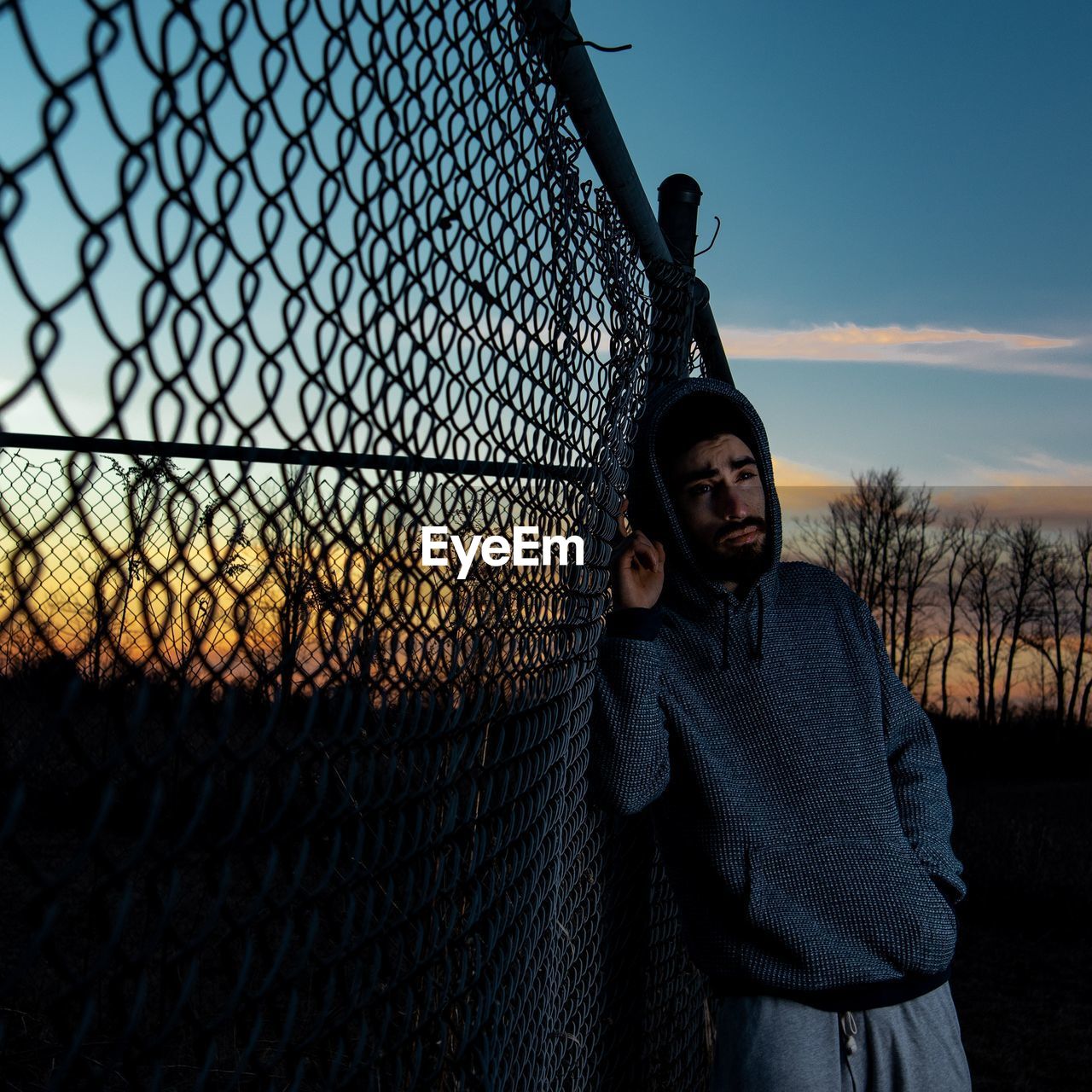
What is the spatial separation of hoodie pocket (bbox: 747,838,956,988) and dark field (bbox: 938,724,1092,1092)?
3779 millimetres

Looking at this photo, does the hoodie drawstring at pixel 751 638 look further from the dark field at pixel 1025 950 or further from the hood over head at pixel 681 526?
the dark field at pixel 1025 950

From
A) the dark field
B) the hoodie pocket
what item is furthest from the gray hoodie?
the dark field

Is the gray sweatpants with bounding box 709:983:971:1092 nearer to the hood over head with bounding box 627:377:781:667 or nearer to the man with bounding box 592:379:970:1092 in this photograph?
the man with bounding box 592:379:970:1092

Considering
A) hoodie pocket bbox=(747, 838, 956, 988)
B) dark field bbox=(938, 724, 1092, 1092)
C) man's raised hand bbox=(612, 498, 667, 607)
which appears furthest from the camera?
dark field bbox=(938, 724, 1092, 1092)

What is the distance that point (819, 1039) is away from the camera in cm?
239

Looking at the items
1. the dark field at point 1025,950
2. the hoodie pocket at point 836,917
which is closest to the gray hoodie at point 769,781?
the hoodie pocket at point 836,917

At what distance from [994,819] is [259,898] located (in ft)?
51.7

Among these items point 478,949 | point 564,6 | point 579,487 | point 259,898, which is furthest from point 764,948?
point 564,6

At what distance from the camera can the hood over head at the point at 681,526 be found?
262cm

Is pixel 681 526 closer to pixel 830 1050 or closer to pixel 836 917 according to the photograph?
pixel 836 917

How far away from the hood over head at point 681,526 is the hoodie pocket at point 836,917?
1.62ft

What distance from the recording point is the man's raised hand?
97.2 inches

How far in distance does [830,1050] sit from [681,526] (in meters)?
1.27

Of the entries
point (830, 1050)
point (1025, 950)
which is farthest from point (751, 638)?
point (1025, 950)
